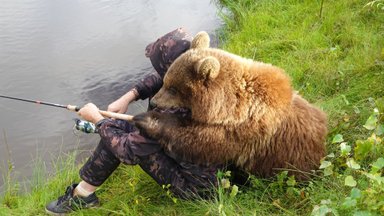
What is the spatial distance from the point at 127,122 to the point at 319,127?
4.93 ft

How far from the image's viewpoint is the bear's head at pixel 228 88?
2.84 metres

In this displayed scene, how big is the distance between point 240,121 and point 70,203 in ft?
5.47

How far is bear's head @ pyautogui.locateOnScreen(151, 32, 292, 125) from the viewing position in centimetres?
284

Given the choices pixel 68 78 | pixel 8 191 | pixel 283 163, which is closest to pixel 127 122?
pixel 283 163

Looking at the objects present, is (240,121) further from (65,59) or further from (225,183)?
(65,59)

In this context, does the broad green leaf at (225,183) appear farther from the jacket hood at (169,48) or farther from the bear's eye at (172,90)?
the jacket hood at (169,48)

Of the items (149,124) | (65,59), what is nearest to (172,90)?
(149,124)

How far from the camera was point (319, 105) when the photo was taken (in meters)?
4.09

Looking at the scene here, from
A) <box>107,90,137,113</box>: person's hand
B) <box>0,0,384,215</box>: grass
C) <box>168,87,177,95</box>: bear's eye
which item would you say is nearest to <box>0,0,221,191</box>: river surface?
<box>0,0,384,215</box>: grass

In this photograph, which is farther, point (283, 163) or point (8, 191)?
point (8, 191)

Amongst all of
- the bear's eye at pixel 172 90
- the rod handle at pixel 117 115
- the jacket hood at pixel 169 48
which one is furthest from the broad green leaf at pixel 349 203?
the jacket hood at pixel 169 48

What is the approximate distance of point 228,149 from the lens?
2893mm

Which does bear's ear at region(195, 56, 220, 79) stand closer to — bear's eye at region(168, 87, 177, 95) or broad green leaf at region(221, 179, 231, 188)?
bear's eye at region(168, 87, 177, 95)

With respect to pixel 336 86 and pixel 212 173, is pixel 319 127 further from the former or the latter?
pixel 336 86
